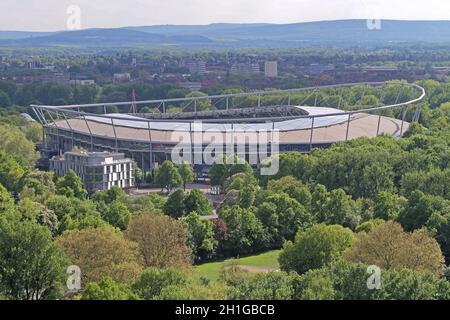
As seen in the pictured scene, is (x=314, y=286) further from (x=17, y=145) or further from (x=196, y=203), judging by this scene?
(x=17, y=145)

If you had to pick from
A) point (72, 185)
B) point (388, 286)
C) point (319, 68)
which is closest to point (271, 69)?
point (319, 68)

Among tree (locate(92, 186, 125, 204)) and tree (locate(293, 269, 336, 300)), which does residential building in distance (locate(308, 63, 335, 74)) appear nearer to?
tree (locate(92, 186, 125, 204))

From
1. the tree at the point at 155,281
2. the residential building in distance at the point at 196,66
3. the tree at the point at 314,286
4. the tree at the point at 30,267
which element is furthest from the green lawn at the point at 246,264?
the residential building in distance at the point at 196,66

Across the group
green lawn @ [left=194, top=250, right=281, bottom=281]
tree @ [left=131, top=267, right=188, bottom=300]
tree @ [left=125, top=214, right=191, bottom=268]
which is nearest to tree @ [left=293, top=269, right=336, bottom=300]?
tree @ [left=131, top=267, right=188, bottom=300]

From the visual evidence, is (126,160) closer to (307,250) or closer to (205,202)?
(205,202)

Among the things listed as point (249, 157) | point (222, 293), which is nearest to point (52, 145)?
point (249, 157)

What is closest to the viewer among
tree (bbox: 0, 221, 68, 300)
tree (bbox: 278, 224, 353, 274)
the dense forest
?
the dense forest
